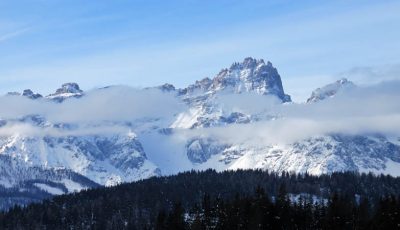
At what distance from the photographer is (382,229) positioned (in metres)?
146

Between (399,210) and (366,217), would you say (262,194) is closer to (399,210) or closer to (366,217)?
(366,217)

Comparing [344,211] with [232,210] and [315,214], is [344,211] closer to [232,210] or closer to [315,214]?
[315,214]

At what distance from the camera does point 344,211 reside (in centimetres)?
17662

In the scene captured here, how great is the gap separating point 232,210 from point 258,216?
1288 centimetres

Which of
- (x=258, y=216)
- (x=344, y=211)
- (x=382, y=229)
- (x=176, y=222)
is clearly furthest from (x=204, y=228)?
(x=382, y=229)

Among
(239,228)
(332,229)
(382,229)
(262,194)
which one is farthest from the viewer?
(262,194)

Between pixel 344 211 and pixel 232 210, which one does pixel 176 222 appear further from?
pixel 344 211

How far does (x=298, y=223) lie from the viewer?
18625cm

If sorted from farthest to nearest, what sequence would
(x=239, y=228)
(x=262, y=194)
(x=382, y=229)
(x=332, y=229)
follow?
(x=262, y=194) → (x=239, y=228) → (x=332, y=229) → (x=382, y=229)

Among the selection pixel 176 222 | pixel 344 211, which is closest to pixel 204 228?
pixel 176 222

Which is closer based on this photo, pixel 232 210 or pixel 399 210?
pixel 399 210

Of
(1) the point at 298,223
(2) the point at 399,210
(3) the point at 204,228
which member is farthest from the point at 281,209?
(2) the point at 399,210

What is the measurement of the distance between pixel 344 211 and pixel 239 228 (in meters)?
22.8

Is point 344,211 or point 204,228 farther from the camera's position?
point 204,228
